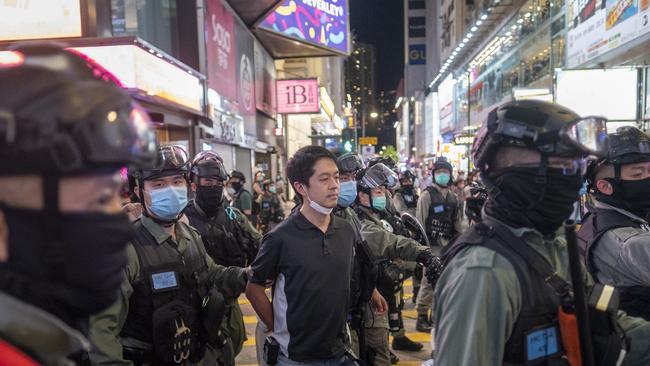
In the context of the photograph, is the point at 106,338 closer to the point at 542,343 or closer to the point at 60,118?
the point at 60,118

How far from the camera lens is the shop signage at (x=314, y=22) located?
22.6 metres

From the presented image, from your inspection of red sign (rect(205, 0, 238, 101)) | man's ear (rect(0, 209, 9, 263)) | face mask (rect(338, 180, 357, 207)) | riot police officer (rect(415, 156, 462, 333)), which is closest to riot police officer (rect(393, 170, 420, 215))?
riot police officer (rect(415, 156, 462, 333))

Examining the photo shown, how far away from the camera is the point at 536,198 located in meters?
1.84

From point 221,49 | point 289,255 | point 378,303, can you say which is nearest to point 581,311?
point 289,255

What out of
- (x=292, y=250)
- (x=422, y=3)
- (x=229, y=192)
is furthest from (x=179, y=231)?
(x=422, y=3)

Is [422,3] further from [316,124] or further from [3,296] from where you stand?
[3,296]

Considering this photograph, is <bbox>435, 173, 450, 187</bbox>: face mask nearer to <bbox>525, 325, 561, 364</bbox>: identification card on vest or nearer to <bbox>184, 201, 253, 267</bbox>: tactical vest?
<bbox>184, 201, 253, 267</bbox>: tactical vest

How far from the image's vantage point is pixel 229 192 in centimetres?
1147

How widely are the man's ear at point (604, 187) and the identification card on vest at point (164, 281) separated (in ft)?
9.26

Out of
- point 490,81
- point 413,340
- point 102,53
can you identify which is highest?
point 490,81

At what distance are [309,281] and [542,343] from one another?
1.60 m

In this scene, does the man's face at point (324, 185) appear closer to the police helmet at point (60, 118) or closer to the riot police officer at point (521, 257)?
the riot police officer at point (521, 257)

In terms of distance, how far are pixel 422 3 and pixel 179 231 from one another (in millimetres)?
131909

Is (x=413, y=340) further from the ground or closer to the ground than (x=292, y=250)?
closer to the ground
